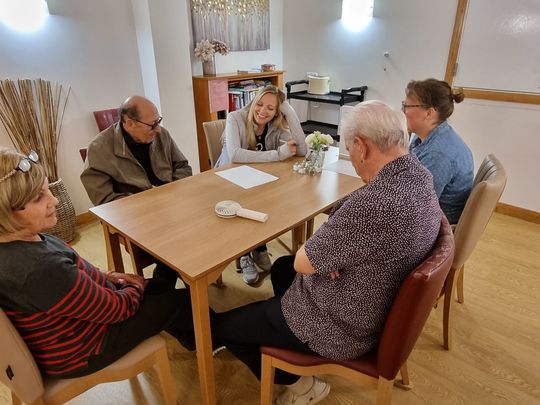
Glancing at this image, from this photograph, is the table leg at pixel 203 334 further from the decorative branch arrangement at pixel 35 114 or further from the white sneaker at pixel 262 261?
the decorative branch arrangement at pixel 35 114

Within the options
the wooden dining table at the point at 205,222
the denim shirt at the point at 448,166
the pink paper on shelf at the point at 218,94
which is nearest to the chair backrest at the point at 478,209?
the denim shirt at the point at 448,166

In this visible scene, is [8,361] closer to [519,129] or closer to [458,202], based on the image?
[458,202]

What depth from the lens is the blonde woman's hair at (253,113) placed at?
216 cm

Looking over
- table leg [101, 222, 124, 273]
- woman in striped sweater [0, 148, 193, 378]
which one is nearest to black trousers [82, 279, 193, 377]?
woman in striped sweater [0, 148, 193, 378]

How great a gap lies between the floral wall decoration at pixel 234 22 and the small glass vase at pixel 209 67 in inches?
8.5

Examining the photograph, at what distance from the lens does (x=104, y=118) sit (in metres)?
2.82

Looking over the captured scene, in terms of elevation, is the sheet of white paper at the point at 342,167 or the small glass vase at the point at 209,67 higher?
the small glass vase at the point at 209,67

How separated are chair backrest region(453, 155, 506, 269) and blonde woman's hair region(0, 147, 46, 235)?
1517 millimetres

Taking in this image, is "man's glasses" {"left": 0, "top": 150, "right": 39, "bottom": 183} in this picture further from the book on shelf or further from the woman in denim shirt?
the book on shelf

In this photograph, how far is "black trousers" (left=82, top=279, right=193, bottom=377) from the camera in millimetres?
1104

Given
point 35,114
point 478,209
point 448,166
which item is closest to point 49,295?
point 478,209

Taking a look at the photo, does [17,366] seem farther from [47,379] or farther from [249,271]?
[249,271]

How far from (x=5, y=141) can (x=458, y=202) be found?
291 cm

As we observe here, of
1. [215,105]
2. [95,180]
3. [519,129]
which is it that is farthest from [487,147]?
[95,180]
